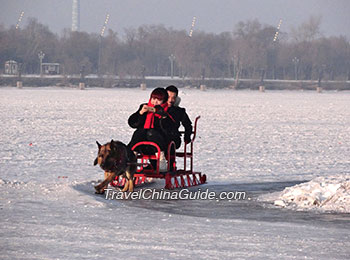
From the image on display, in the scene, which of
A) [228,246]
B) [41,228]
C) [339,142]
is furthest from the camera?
[339,142]

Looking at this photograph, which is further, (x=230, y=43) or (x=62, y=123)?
(x=230, y=43)

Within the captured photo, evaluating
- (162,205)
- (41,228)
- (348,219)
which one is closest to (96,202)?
(162,205)

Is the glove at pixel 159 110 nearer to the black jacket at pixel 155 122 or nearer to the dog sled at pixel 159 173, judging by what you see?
the black jacket at pixel 155 122

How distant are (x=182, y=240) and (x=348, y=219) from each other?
2057 mm

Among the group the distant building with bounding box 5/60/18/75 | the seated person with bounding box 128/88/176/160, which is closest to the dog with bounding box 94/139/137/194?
the seated person with bounding box 128/88/176/160

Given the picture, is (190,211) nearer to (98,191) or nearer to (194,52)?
(98,191)

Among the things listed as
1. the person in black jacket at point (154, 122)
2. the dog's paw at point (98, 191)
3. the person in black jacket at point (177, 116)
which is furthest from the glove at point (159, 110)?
the dog's paw at point (98, 191)

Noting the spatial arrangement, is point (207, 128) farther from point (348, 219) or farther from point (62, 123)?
Answer: point (348, 219)

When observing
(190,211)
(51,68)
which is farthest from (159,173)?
(51,68)

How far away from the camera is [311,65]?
136000 mm

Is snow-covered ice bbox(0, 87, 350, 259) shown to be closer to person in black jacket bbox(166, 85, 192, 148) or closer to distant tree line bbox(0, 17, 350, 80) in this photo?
person in black jacket bbox(166, 85, 192, 148)

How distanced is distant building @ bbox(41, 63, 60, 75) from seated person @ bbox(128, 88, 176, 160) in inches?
4028

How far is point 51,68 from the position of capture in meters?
114

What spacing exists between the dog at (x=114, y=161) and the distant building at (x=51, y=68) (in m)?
103
